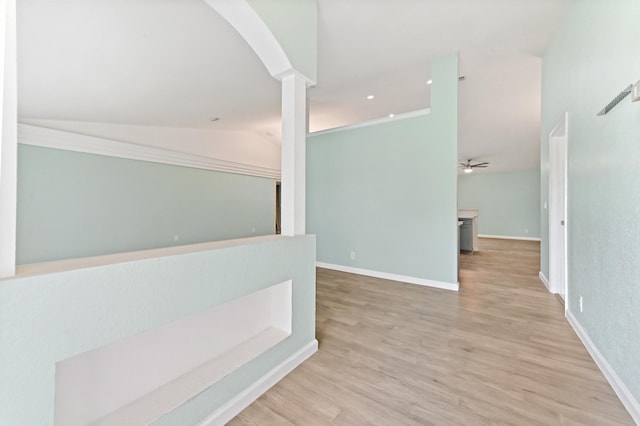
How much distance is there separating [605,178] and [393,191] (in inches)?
91.5

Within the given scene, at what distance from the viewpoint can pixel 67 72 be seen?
7.94 feet

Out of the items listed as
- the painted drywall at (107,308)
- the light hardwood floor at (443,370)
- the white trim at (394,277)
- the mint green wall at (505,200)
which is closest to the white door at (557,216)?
the light hardwood floor at (443,370)

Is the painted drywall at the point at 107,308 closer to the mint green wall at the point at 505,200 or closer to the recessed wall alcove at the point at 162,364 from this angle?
the recessed wall alcove at the point at 162,364

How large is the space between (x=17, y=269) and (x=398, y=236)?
3723 millimetres

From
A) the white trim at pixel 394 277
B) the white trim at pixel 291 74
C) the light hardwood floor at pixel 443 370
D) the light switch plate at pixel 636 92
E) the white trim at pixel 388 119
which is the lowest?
the light hardwood floor at pixel 443 370

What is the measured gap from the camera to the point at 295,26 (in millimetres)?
1977

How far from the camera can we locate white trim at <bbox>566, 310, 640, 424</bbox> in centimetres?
139

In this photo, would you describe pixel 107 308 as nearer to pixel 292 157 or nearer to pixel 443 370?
pixel 292 157

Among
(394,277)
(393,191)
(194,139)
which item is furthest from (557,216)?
(194,139)

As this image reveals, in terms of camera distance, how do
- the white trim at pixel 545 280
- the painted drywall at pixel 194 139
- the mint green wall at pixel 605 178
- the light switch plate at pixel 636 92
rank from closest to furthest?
the light switch plate at pixel 636 92, the mint green wall at pixel 605 178, the white trim at pixel 545 280, the painted drywall at pixel 194 139

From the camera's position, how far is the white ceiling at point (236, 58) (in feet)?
6.57

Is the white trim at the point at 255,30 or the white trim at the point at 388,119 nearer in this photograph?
the white trim at the point at 255,30

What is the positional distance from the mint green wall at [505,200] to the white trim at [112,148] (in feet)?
27.1

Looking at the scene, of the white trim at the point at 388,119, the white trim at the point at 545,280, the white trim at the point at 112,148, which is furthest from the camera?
the white trim at the point at 112,148
